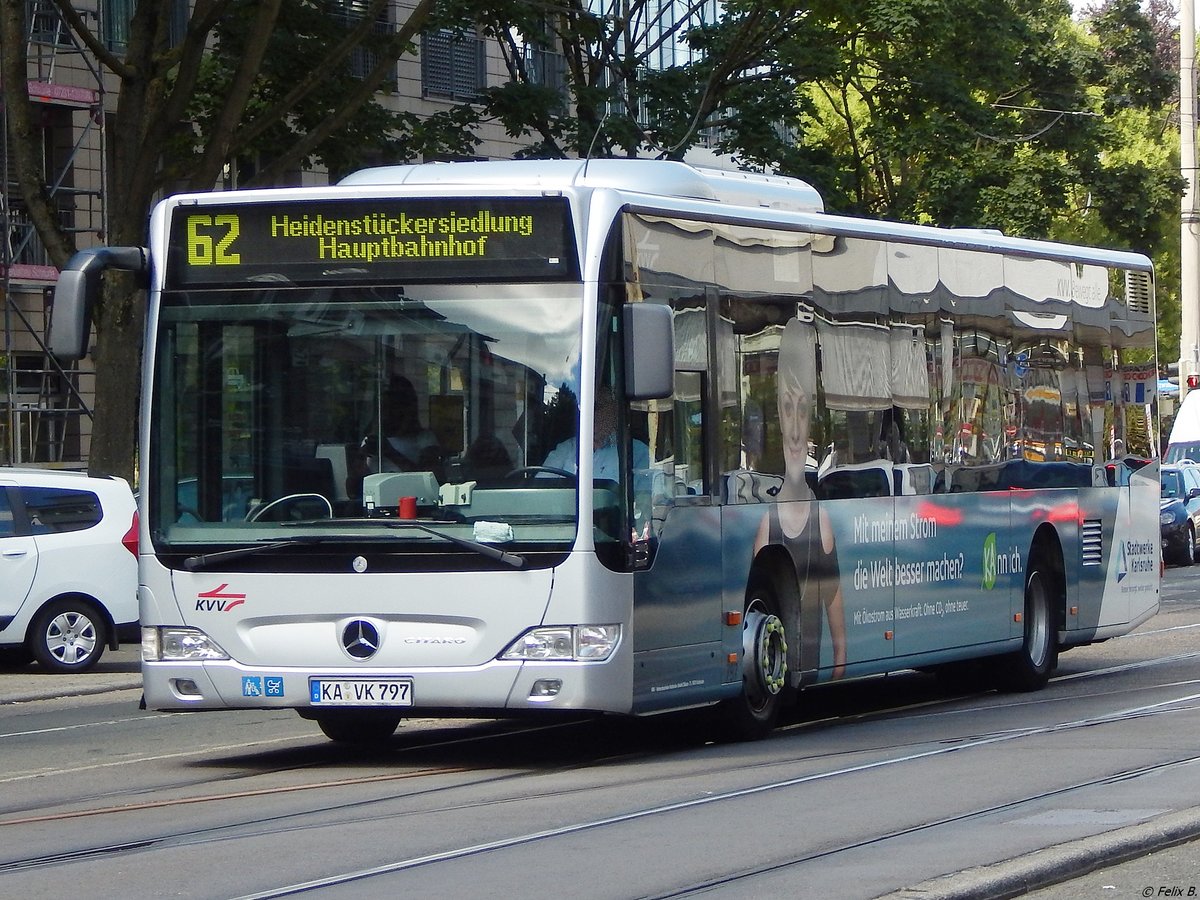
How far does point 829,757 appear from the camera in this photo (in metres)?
11.5

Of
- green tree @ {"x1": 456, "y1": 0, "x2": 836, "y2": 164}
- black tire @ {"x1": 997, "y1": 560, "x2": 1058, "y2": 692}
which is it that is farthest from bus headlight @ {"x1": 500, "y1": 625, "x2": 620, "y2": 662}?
green tree @ {"x1": 456, "y1": 0, "x2": 836, "y2": 164}

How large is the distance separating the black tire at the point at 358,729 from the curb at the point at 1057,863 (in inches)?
201

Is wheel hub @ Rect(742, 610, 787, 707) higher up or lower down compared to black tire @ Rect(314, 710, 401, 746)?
higher up

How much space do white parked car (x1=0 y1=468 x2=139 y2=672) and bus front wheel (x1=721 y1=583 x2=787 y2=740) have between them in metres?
8.71

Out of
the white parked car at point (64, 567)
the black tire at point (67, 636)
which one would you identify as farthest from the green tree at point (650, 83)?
the black tire at point (67, 636)

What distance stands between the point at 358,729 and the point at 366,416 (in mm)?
2500

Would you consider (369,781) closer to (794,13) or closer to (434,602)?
(434,602)

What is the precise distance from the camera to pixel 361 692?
35.0 ft

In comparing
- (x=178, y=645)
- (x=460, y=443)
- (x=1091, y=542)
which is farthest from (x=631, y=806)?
(x=1091, y=542)

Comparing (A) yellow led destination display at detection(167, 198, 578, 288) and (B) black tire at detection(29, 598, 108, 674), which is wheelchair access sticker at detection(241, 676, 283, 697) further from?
(B) black tire at detection(29, 598, 108, 674)

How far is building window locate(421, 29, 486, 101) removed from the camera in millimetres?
41500

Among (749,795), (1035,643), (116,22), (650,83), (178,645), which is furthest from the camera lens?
(116,22)

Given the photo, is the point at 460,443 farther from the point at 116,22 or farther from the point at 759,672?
the point at 116,22

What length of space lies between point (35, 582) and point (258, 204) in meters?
8.82
